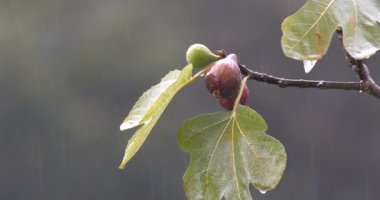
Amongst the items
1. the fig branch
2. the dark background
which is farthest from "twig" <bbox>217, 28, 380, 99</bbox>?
the dark background

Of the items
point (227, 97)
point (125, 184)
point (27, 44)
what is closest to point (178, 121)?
point (125, 184)

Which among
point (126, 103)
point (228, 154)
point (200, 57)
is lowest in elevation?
point (126, 103)

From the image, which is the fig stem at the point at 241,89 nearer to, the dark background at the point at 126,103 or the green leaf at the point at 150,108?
the green leaf at the point at 150,108

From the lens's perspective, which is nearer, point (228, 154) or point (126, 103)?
point (228, 154)

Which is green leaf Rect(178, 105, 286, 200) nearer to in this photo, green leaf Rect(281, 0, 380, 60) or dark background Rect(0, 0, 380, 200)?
green leaf Rect(281, 0, 380, 60)

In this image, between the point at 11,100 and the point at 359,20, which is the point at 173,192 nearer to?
the point at 11,100

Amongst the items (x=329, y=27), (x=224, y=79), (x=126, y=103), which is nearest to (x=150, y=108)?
(x=224, y=79)

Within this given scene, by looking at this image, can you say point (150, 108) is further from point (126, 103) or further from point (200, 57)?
point (126, 103)

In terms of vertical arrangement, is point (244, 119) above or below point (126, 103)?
above
